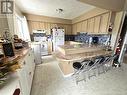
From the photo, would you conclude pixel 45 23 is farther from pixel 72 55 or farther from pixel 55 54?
pixel 72 55

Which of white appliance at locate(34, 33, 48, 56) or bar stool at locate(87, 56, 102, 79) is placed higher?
white appliance at locate(34, 33, 48, 56)

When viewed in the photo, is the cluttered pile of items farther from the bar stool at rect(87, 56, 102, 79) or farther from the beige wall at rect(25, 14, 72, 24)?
the beige wall at rect(25, 14, 72, 24)

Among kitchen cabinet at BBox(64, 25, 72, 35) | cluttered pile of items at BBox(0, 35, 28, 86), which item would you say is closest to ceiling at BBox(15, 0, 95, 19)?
cluttered pile of items at BBox(0, 35, 28, 86)

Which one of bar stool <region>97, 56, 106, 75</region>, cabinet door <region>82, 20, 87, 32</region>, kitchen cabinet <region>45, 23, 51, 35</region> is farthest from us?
kitchen cabinet <region>45, 23, 51, 35</region>

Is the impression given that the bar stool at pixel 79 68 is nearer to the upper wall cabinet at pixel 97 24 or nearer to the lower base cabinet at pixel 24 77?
the lower base cabinet at pixel 24 77

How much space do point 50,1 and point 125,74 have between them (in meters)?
3.47

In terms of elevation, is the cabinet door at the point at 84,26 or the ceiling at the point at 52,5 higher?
the ceiling at the point at 52,5

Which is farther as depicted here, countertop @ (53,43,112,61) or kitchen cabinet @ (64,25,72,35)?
kitchen cabinet @ (64,25,72,35)

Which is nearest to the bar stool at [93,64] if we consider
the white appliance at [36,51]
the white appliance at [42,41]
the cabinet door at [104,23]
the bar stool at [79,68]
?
the bar stool at [79,68]

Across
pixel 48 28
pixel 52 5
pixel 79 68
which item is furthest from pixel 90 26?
pixel 48 28

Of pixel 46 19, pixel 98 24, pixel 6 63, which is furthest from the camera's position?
pixel 46 19

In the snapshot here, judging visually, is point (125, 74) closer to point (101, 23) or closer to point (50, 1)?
point (101, 23)

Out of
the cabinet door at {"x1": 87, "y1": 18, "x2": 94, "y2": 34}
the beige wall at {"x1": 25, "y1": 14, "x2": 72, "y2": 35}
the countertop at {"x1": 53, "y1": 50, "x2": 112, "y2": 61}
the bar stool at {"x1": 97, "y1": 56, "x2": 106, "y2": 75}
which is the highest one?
the beige wall at {"x1": 25, "y1": 14, "x2": 72, "y2": 35}

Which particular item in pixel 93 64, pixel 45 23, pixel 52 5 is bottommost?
pixel 93 64
